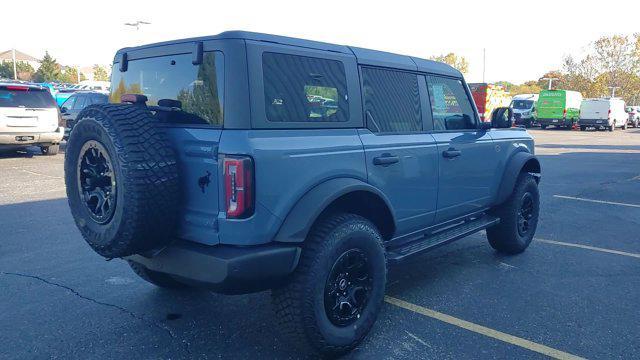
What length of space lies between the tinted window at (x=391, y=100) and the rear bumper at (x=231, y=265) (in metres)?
1.27

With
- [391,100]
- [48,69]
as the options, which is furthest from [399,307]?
[48,69]

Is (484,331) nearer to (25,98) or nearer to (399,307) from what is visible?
(399,307)

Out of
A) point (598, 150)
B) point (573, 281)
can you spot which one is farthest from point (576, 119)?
point (573, 281)

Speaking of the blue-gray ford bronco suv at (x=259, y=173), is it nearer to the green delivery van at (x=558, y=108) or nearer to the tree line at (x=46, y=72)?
the green delivery van at (x=558, y=108)

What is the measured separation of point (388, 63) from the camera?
3814 mm

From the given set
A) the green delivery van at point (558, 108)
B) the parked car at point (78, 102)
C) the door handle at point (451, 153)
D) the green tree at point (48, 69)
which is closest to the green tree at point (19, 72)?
the green tree at point (48, 69)

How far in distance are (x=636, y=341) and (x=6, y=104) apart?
12.6 m

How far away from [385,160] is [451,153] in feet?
3.10

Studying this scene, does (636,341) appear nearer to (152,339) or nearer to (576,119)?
(152,339)

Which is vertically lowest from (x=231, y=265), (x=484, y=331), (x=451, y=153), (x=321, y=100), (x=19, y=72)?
(x=484, y=331)

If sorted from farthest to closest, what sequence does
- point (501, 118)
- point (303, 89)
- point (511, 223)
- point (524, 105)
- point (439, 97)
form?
point (524, 105), point (511, 223), point (501, 118), point (439, 97), point (303, 89)

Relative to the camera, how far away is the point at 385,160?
3438 mm

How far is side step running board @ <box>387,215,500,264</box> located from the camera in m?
3.72

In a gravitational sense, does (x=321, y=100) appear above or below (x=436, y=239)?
above
